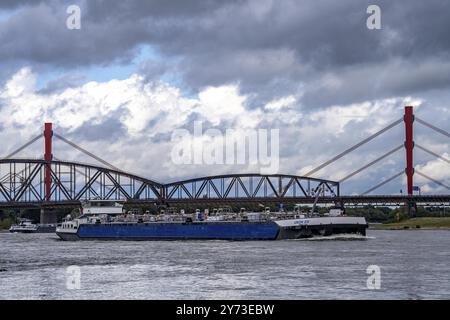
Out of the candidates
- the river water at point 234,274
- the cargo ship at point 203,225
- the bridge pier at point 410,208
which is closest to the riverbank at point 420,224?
the bridge pier at point 410,208

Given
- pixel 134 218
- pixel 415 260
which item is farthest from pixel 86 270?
pixel 134 218

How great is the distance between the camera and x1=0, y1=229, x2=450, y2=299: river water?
4712 centimetres

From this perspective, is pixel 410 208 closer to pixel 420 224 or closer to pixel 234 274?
pixel 420 224

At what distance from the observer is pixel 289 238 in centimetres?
10856

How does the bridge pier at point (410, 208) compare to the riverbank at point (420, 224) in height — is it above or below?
above

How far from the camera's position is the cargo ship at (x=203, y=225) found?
106750mm

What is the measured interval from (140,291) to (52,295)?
16.8ft

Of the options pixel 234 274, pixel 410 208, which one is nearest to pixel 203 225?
pixel 234 274

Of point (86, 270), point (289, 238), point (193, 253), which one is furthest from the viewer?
point (289, 238)

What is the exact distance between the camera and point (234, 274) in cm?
5809

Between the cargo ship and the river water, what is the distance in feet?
70.6

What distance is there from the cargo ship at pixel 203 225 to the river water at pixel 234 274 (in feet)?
70.6

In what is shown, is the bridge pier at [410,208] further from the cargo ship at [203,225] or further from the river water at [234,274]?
the river water at [234,274]
